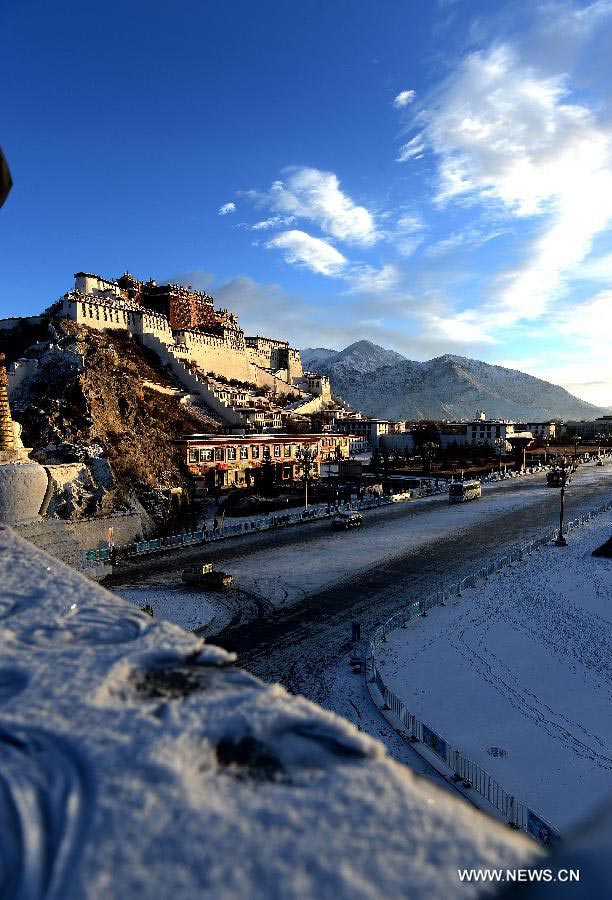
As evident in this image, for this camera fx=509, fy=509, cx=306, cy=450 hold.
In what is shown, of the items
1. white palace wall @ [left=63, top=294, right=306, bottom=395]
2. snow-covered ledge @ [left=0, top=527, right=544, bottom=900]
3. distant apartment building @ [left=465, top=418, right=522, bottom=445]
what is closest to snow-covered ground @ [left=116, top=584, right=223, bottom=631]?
snow-covered ledge @ [left=0, top=527, right=544, bottom=900]

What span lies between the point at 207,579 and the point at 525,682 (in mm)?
12710

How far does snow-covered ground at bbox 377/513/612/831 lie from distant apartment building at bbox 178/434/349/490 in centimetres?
2989

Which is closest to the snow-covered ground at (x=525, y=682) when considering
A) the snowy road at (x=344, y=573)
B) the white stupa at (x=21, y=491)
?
the snowy road at (x=344, y=573)

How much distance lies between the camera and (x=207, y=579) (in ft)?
69.9

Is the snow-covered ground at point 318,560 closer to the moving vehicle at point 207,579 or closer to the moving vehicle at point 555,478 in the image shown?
the moving vehicle at point 207,579

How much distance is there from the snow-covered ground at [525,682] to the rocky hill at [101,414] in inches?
914

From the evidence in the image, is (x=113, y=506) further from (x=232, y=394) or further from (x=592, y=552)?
(x=232, y=394)

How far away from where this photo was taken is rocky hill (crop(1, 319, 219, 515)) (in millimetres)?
36188

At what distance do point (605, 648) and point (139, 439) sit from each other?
3930 centimetres

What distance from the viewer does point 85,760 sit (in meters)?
1.86

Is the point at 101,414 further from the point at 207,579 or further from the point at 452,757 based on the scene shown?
the point at 452,757

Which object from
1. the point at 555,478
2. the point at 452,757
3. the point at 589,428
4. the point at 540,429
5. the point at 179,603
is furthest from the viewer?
the point at 589,428

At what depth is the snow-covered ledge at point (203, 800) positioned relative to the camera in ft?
4.63

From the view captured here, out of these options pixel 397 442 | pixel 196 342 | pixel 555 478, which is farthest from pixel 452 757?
pixel 397 442
